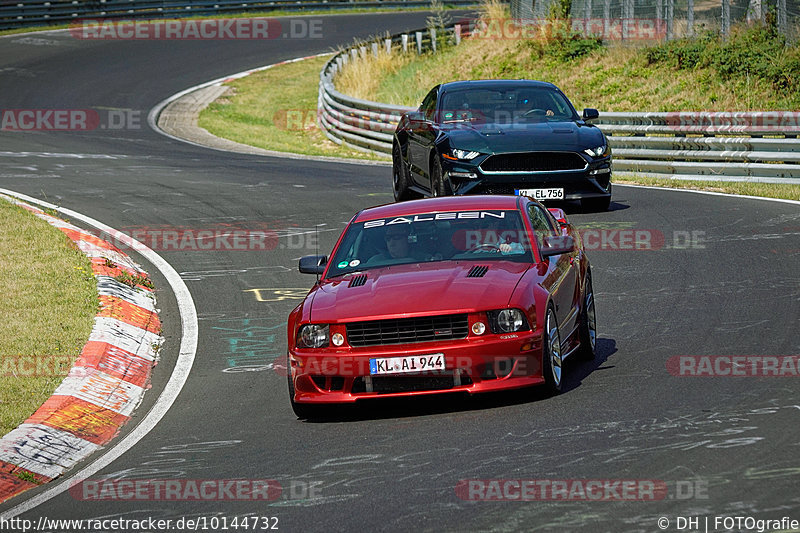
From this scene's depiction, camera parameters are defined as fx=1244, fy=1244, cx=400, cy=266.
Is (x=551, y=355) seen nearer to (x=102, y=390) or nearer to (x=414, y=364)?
(x=414, y=364)

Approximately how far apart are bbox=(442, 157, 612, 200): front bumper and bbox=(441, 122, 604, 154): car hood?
0.86ft

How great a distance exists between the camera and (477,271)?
28.2 ft

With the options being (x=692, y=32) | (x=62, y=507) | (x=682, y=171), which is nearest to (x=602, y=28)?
(x=692, y=32)

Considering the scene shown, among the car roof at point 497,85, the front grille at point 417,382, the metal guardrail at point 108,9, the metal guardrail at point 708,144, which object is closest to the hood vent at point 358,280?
the front grille at point 417,382

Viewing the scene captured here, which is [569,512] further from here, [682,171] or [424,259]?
[682,171]

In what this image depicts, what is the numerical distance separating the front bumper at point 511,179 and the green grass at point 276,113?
11.0 metres

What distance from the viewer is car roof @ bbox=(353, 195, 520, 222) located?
9492 millimetres

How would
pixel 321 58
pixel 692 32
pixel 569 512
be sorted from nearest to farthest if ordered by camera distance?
pixel 569 512, pixel 692 32, pixel 321 58

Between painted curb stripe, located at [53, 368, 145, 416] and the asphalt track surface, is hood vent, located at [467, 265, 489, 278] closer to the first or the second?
the asphalt track surface

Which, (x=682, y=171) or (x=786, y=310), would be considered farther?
(x=682, y=171)

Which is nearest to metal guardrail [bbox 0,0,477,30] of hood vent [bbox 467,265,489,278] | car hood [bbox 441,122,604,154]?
car hood [bbox 441,122,604,154]

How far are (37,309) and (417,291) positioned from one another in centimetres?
469

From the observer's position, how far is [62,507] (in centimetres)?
671

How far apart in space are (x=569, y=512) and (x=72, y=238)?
10177mm
